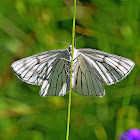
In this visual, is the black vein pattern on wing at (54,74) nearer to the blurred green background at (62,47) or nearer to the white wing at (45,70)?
the white wing at (45,70)

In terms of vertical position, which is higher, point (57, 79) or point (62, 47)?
point (62, 47)

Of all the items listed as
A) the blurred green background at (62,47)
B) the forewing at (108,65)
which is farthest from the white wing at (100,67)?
the blurred green background at (62,47)

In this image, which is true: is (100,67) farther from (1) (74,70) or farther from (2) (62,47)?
(2) (62,47)

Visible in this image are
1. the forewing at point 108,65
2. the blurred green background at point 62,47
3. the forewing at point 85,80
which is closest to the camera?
the forewing at point 108,65

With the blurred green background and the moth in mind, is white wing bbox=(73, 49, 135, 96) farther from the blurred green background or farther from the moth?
the blurred green background

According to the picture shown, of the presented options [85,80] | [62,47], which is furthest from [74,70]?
[62,47]

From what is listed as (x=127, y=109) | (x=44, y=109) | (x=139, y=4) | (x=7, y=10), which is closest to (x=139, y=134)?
(x=127, y=109)
